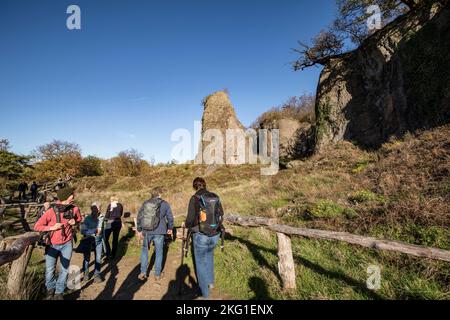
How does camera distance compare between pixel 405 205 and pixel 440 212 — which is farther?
pixel 405 205

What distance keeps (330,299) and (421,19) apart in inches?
714

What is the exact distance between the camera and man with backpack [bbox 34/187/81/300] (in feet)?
14.2

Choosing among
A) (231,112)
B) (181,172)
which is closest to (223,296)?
(181,172)

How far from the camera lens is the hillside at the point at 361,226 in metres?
4.15

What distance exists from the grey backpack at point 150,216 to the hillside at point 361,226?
6.82ft

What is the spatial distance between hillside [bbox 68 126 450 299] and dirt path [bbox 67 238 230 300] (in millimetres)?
857

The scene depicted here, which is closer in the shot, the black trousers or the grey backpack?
the grey backpack

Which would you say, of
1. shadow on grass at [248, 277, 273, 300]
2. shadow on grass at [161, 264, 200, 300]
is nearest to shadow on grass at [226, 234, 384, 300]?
shadow on grass at [248, 277, 273, 300]

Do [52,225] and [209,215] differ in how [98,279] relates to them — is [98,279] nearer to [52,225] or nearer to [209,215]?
[52,225]

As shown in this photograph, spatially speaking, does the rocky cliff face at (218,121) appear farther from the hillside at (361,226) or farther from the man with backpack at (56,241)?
the man with backpack at (56,241)

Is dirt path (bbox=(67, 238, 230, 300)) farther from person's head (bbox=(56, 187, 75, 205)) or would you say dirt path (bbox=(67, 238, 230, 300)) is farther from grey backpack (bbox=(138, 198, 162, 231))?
person's head (bbox=(56, 187, 75, 205))

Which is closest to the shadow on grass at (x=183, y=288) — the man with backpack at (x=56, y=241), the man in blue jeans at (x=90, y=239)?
the man in blue jeans at (x=90, y=239)
